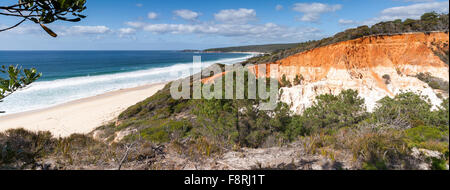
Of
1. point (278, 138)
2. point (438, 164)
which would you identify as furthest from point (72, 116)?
point (438, 164)

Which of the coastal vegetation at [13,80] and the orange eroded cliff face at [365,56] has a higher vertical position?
the orange eroded cliff face at [365,56]

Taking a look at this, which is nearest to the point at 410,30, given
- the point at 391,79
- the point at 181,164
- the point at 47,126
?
the point at 391,79

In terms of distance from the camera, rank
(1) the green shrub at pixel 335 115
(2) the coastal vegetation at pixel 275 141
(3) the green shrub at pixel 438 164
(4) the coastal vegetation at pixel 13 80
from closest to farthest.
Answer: (4) the coastal vegetation at pixel 13 80 < (3) the green shrub at pixel 438 164 < (2) the coastal vegetation at pixel 275 141 < (1) the green shrub at pixel 335 115

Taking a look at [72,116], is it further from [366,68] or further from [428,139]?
[366,68]

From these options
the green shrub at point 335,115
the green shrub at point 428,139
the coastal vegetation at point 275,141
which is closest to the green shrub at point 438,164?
the coastal vegetation at point 275,141

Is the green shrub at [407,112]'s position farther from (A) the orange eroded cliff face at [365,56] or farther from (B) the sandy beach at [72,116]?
(B) the sandy beach at [72,116]

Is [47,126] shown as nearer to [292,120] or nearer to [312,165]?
[292,120]

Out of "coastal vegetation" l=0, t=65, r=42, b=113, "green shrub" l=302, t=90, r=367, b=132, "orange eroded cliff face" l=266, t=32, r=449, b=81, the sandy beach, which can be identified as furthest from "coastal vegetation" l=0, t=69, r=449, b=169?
the sandy beach

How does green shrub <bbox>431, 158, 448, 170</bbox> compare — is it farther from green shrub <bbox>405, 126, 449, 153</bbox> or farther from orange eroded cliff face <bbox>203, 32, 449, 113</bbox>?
orange eroded cliff face <bbox>203, 32, 449, 113</bbox>
